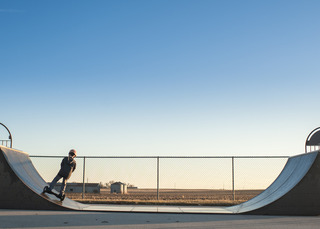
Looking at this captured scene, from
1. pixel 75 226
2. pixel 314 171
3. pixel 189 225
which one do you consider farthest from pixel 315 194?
pixel 75 226

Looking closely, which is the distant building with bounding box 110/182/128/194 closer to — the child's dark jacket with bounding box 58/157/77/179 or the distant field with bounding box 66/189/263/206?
the distant field with bounding box 66/189/263/206

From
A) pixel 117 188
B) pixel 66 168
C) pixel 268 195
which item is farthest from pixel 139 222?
pixel 117 188

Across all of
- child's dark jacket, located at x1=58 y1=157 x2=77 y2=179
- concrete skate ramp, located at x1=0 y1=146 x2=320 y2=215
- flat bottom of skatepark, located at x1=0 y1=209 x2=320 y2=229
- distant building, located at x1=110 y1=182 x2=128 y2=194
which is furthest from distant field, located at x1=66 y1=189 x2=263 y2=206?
→ distant building, located at x1=110 y1=182 x2=128 y2=194

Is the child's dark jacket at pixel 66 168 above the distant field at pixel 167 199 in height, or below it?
above

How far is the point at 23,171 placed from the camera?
10.5m

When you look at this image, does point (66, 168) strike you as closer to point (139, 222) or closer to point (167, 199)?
point (139, 222)

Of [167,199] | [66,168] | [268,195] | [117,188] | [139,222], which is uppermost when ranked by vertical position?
[66,168]

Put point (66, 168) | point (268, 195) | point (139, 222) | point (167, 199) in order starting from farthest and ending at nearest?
point (167, 199), point (268, 195), point (66, 168), point (139, 222)

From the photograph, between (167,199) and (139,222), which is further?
(167,199)

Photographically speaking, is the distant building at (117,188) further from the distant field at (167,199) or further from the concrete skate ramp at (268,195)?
the concrete skate ramp at (268,195)

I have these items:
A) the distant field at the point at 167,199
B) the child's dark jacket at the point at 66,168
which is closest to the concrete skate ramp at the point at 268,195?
the child's dark jacket at the point at 66,168

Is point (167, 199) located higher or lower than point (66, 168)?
lower

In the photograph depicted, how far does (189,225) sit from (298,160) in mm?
5077

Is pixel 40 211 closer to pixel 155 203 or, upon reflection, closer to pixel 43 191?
pixel 43 191
